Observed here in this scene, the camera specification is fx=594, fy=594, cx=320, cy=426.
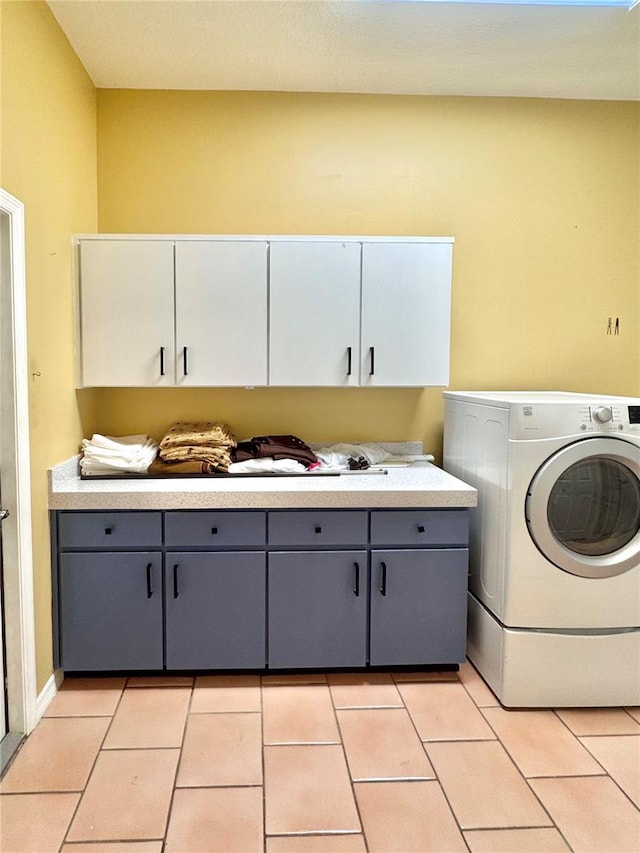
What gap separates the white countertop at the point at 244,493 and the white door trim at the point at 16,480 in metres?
0.28

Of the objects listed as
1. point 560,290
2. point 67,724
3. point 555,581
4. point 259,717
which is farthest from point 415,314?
point 67,724

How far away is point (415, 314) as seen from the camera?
2914 millimetres

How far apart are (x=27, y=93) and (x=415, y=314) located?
1.86m

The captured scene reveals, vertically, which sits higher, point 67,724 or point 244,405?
point 244,405

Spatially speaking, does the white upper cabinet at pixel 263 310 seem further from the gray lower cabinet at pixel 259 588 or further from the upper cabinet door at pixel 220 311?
the gray lower cabinet at pixel 259 588

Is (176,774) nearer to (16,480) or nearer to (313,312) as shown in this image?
(16,480)

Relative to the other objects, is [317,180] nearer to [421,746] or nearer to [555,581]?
[555,581]

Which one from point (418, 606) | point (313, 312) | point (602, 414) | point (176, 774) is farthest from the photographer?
point (313, 312)

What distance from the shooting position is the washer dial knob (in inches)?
93.7

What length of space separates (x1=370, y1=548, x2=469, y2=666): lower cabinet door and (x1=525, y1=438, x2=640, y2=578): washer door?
16.1 inches

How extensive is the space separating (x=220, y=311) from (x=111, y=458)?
855 millimetres

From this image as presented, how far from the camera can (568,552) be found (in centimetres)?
243

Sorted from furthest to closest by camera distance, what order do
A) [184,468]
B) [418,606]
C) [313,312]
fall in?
[313,312]
[184,468]
[418,606]

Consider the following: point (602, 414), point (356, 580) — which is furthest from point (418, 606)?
point (602, 414)
